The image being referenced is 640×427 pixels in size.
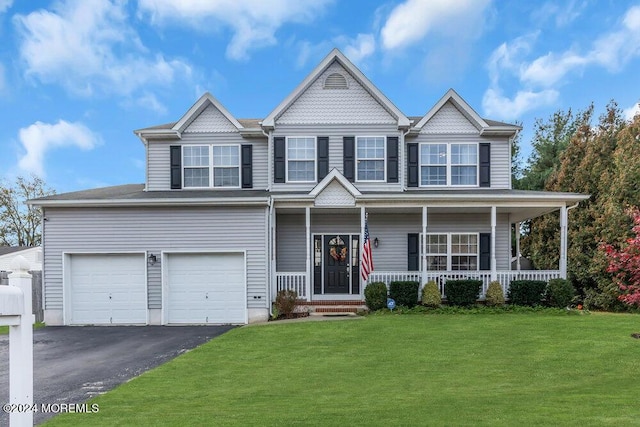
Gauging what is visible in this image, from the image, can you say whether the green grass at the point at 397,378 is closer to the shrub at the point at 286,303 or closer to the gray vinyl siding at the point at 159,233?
the shrub at the point at 286,303

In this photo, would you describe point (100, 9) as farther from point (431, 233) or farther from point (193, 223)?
point (431, 233)

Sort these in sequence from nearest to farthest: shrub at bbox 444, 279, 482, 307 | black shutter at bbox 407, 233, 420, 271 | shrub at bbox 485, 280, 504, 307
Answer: shrub at bbox 485, 280, 504, 307, shrub at bbox 444, 279, 482, 307, black shutter at bbox 407, 233, 420, 271

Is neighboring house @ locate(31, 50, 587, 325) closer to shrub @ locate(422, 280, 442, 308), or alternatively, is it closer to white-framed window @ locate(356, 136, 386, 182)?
white-framed window @ locate(356, 136, 386, 182)

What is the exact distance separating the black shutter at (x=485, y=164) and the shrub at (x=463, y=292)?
405 centimetres

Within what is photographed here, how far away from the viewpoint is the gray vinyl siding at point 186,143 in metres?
16.9

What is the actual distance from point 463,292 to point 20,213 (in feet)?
131

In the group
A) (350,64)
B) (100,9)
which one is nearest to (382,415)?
(350,64)

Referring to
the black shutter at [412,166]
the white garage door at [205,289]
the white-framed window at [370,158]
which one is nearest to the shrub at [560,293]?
the black shutter at [412,166]

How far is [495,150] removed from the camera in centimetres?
1709

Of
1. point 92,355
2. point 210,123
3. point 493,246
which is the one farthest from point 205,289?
point 493,246

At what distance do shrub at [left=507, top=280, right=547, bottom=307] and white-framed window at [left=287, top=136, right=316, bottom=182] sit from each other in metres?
7.90

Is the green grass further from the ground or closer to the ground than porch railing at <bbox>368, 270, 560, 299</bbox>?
closer to the ground

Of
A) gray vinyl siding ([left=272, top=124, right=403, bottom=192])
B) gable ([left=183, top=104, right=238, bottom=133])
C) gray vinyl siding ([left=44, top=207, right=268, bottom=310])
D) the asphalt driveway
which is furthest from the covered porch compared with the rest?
the asphalt driveway

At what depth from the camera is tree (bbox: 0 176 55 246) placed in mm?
38594
